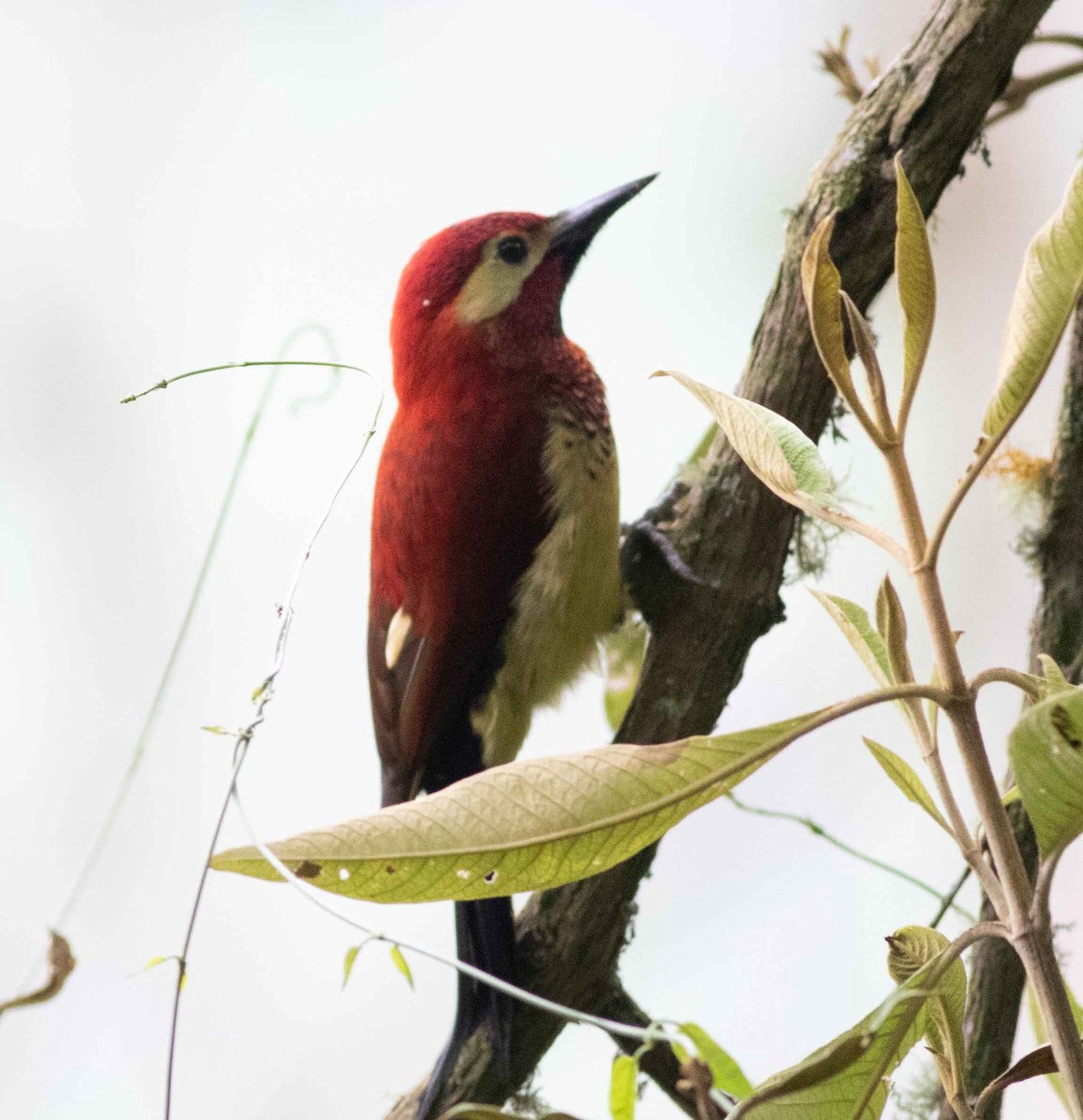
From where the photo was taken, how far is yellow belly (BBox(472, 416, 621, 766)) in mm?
1166

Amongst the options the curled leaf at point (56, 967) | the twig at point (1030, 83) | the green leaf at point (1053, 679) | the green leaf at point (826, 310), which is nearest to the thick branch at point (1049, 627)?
the twig at point (1030, 83)

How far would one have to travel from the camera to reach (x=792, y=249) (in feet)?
3.44

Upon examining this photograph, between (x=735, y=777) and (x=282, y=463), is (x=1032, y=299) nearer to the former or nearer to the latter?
(x=735, y=777)

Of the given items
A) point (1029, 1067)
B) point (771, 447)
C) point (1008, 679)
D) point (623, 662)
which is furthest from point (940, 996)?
point (623, 662)

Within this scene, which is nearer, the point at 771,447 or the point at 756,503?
the point at 771,447

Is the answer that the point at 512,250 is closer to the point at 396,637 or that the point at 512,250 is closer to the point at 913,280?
the point at 396,637

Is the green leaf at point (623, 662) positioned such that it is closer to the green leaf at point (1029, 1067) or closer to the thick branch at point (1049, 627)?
the thick branch at point (1049, 627)

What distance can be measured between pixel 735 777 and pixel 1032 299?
250mm

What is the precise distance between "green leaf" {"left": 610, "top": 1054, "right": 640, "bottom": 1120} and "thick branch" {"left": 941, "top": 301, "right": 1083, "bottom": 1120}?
441 millimetres

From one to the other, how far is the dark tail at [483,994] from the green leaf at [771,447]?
23.9 inches

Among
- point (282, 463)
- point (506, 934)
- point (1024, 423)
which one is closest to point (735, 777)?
point (506, 934)

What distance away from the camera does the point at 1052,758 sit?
0.48m

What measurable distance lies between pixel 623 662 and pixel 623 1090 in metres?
0.65

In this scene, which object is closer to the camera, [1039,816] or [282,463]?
[1039,816]
